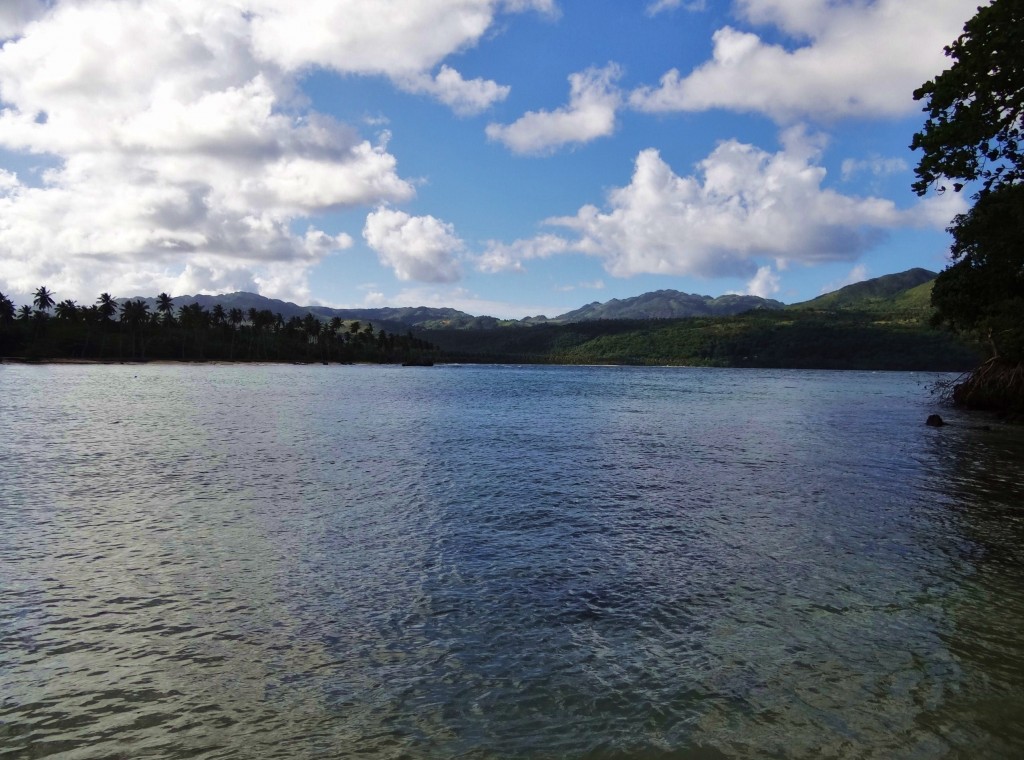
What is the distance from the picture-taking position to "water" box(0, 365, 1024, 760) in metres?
8.23

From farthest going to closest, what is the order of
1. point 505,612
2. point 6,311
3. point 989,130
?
point 6,311
point 989,130
point 505,612

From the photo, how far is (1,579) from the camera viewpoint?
13.4m

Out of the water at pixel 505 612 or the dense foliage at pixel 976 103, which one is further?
the dense foliage at pixel 976 103

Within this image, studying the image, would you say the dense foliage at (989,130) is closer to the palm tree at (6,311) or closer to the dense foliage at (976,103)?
the dense foliage at (976,103)

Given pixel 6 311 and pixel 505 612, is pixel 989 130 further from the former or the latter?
pixel 6 311

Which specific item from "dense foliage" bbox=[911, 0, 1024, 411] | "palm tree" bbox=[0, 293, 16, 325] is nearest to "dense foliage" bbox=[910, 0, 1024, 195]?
"dense foliage" bbox=[911, 0, 1024, 411]

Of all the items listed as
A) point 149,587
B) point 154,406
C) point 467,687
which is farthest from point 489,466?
point 154,406

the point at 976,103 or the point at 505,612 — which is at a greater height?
the point at 976,103

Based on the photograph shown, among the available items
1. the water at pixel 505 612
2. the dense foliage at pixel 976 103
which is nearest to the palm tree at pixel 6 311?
the water at pixel 505 612

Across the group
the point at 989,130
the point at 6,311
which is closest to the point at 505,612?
the point at 989,130

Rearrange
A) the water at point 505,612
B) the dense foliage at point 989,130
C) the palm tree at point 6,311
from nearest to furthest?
the water at point 505,612, the dense foliage at point 989,130, the palm tree at point 6,311

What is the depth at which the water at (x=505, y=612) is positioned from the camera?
27.0ft

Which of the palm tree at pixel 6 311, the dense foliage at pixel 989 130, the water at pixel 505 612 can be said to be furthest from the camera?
the palm tree at pixel 6 311

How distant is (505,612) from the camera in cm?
1224
